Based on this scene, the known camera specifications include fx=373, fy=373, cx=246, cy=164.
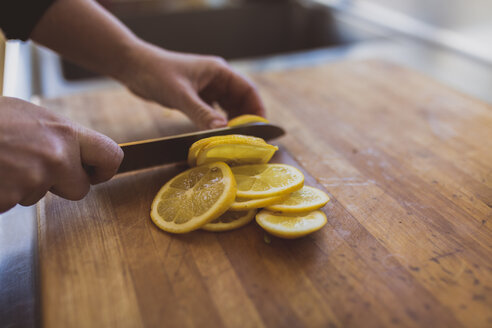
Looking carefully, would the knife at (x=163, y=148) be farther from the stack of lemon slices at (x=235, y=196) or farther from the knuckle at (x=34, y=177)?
the knuckle at (x=34, y=177)

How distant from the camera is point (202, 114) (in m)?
1.26

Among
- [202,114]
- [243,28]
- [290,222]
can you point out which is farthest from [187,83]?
[243,28]

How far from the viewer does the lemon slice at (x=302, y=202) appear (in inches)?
36.6

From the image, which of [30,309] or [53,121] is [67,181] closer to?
[53,121]

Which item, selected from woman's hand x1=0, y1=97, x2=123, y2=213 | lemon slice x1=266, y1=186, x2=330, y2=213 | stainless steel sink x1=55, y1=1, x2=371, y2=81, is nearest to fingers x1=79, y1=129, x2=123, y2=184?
woman's hand x1=0, y1=97, x2=123, y2=213

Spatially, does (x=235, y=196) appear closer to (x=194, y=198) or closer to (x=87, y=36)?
(x=194, y=198)

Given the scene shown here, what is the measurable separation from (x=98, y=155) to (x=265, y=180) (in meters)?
0.44

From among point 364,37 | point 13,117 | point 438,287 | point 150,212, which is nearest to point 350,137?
point 438,287

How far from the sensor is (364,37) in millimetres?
2418

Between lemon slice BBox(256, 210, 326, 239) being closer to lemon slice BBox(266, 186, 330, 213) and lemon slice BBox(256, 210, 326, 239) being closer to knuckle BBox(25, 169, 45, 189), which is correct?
lemon slice BBox(266, 186, 330, 213)

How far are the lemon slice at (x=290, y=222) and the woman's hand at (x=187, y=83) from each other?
0.45m

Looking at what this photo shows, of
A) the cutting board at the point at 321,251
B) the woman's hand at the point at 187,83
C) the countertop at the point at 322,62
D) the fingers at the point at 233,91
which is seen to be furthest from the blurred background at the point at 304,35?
the cutting board at the point at 321,251

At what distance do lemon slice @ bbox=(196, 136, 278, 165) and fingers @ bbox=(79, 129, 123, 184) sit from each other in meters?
0.23

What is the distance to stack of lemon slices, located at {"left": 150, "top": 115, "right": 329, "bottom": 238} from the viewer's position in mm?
911
